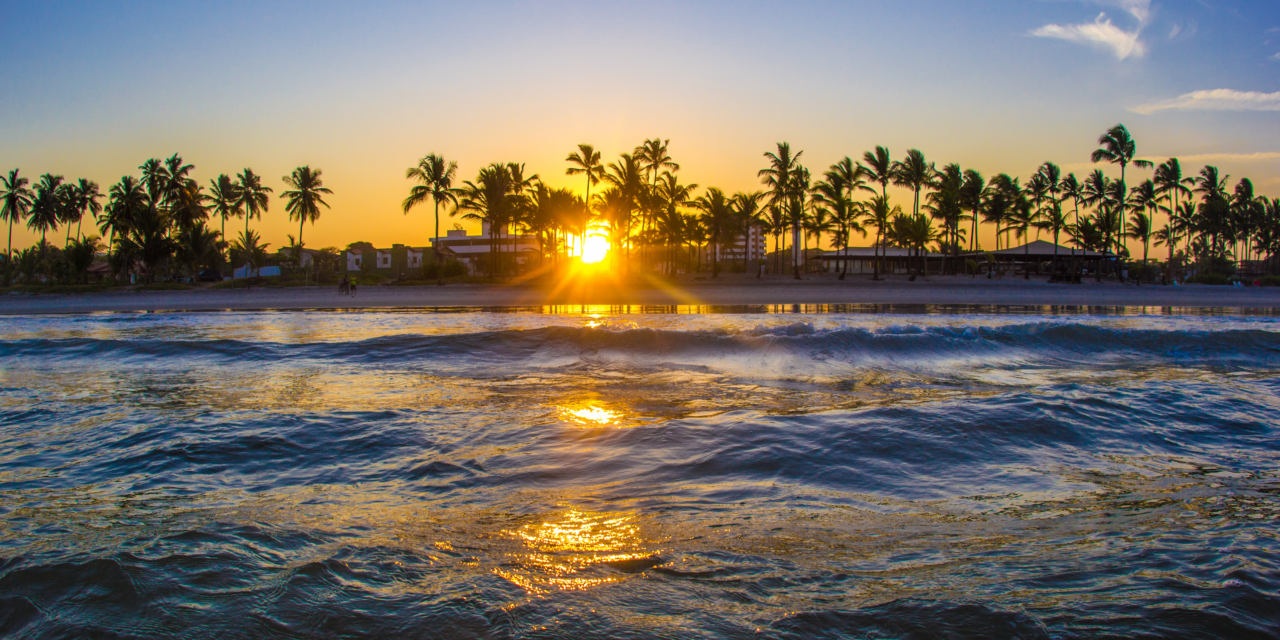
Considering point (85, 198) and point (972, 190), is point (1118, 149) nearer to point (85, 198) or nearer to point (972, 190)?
point (972, 190)

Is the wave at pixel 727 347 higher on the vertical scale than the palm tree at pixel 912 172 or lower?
lower

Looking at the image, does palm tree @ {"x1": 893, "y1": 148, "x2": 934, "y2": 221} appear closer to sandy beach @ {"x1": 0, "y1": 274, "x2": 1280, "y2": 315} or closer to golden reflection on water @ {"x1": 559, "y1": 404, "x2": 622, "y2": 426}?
sandy beach @ {"x1": 0, "y1": 274, "x2": 1280, "y2": 315}

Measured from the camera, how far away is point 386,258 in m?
61.5

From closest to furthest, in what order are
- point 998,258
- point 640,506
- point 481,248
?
point 640,506 < point 998,258 < point 481,248

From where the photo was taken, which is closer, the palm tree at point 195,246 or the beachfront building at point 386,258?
the palm tree at point 195,246

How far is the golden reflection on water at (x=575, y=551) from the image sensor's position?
2.41 meters

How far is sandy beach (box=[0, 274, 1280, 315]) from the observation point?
2692 centimetres

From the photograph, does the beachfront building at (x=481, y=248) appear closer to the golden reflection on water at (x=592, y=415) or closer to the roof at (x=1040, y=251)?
the roof at (x=1040, y=251)

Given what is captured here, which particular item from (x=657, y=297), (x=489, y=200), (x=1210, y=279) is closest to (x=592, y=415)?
(x=657, y=297)

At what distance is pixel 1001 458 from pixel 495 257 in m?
48.3

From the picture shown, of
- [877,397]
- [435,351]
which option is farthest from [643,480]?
[435,351]

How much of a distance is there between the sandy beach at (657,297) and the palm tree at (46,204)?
2644cm

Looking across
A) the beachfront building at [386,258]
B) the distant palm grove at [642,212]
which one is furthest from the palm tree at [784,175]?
the beachfront building at [386,258]

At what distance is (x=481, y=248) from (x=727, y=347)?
64020 millimetres
